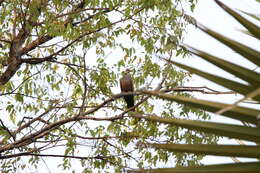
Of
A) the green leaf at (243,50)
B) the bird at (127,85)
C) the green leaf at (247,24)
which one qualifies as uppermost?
the bird at (127,85)

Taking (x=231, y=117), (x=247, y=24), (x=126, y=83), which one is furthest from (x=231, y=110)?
(x=126, y=83)

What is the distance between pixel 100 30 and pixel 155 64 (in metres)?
1.03

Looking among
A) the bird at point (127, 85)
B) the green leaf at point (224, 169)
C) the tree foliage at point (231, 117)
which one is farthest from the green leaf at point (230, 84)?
the bird at point (127, 85)

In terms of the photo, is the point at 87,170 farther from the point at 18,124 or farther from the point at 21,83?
the point at 21,83

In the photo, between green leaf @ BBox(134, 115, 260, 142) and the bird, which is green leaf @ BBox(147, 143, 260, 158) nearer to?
green leaf @ BBox(134, 115, 260, 142)

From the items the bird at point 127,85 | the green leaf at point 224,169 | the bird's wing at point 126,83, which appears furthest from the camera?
the bird's wing at point 126,83

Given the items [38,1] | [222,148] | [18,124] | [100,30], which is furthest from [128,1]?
[222,148]

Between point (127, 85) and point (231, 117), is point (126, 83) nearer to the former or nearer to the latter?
point (127, 85)

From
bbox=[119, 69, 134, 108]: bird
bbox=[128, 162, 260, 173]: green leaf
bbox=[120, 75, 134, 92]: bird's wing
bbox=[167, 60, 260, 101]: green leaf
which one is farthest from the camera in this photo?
bbox=[120, 75, 134, 92]: bird's wing

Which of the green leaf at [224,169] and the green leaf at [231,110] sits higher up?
the green leaf at [231,110]

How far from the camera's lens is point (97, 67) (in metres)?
7.59

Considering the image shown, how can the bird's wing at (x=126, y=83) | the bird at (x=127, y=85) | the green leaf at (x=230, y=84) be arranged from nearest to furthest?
1. the green leaf at (x=230, y=84)
2. the bird at (x=127, y=85)
3. the bird's wing at (x=126, y=83)

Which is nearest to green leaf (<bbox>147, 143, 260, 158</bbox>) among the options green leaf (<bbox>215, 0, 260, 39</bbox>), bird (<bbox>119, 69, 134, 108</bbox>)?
green leaf (<bbox>215, 0, 260, 39</bbox>)

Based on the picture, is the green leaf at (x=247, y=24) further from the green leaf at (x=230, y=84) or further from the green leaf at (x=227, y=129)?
the green leaf at (x=227, y=129)
